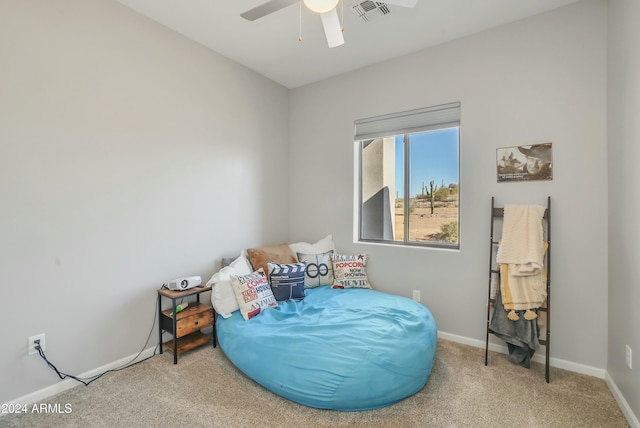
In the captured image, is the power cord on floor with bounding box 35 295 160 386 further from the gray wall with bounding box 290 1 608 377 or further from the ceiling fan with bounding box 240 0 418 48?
the ceiling fan with bounding box 240 0 418 48

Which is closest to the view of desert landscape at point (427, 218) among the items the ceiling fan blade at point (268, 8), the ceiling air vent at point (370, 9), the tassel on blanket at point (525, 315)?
the tassel on blanket at point (525, 315)

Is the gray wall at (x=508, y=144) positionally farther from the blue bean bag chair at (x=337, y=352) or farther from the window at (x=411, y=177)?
the blue bean bag chair at (x=337, y=352)

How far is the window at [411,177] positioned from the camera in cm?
293

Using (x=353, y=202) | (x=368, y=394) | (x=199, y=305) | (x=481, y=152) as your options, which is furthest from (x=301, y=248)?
(x=481, y=152)

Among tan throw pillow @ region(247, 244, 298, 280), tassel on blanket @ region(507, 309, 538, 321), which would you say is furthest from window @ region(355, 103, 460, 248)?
tan throw pillow @ region(247, 244, 298, 280)

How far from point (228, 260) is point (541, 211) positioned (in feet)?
9.09

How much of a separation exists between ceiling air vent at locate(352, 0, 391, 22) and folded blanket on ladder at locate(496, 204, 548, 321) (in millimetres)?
1841

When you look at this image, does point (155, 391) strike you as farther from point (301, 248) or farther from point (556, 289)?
point (556, 289)

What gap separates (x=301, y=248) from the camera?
3.38m

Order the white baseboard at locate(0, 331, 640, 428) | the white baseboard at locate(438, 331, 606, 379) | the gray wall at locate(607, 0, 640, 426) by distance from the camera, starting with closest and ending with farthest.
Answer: the gray wall at locate(607, 0, 640, 426) → the white baseboard at locate(0, 331, 640, 428) → the white baseboard at locate(438, 331, 606, 379)

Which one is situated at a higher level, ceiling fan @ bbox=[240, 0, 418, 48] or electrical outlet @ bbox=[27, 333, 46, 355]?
ceiling fan @ bbox=[240, 0, 418, 48]

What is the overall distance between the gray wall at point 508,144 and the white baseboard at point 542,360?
0.6 inches

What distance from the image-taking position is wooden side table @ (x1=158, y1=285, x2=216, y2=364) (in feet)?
7.74

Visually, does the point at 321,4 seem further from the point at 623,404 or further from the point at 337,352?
the point at 623,404
